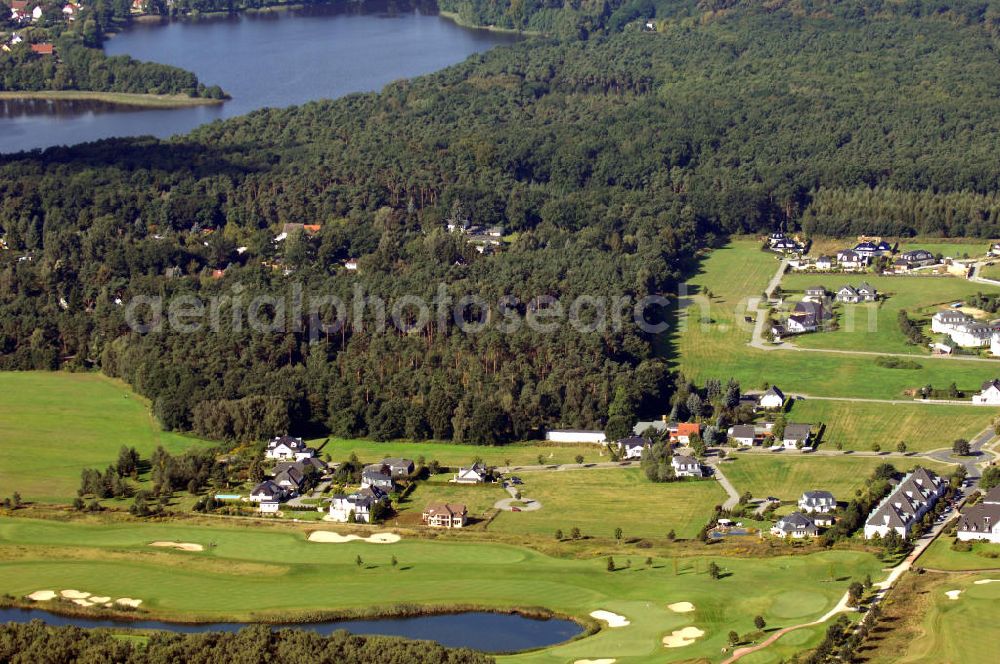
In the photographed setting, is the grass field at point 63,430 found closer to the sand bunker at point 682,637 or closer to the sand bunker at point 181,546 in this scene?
the sand bunker at point 181,546

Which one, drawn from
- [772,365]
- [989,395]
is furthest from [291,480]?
[989,395]

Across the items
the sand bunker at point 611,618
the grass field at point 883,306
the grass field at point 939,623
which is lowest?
the sand bunker at point 611,618

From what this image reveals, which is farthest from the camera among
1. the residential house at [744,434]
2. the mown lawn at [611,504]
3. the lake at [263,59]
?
the lake at [263,59]

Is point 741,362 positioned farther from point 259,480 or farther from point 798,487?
point 259,480

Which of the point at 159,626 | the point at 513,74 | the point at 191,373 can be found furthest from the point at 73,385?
the point at 513,74

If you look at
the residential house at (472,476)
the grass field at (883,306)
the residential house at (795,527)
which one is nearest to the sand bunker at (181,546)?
the residential house at (472,476)

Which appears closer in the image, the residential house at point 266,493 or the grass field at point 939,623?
the grass field at point 939,623
